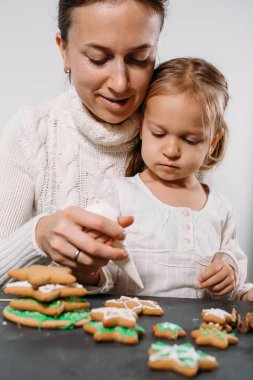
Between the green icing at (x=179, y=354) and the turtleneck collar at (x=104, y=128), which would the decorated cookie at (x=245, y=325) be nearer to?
the green icing at (x=179, y=354)

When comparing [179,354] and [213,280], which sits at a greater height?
[179,354]

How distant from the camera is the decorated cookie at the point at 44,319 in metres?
0.86

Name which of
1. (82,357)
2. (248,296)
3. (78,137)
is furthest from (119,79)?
(82,357)

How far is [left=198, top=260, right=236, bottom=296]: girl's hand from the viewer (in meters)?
1.25

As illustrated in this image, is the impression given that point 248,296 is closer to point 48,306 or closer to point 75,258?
point 75,258

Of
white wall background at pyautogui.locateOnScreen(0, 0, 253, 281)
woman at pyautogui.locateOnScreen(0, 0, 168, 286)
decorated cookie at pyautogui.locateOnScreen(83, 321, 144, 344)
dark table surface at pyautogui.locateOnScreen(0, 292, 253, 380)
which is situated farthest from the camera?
white wall background at pyautogui.locateOnScreen(0, 0, 253, 281)

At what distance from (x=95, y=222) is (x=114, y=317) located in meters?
0.22

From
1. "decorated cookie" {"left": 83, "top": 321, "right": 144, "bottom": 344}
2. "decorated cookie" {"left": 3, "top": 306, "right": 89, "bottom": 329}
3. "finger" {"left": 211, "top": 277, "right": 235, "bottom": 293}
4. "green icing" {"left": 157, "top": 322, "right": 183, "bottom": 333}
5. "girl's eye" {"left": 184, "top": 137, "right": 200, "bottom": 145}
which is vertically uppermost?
"girl's eye" {"left": 184, "top": 137, "right": 200, "bottom": 145}

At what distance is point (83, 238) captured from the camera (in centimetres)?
103

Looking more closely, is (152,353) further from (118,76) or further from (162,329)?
(118,76)

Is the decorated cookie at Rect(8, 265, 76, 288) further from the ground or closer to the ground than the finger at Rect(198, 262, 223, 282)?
further from the ground

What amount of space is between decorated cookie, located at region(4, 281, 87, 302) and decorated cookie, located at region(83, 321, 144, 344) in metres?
0.09

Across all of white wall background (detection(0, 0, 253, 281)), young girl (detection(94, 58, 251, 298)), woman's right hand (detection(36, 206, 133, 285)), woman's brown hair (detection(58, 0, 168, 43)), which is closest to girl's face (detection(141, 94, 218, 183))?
young girl (detection(94, 58, 251, 298))

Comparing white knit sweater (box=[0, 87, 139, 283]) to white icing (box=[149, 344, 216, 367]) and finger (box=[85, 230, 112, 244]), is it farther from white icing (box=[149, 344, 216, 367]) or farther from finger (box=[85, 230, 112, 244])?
white icing (box=[149, 344, 216, 367])
